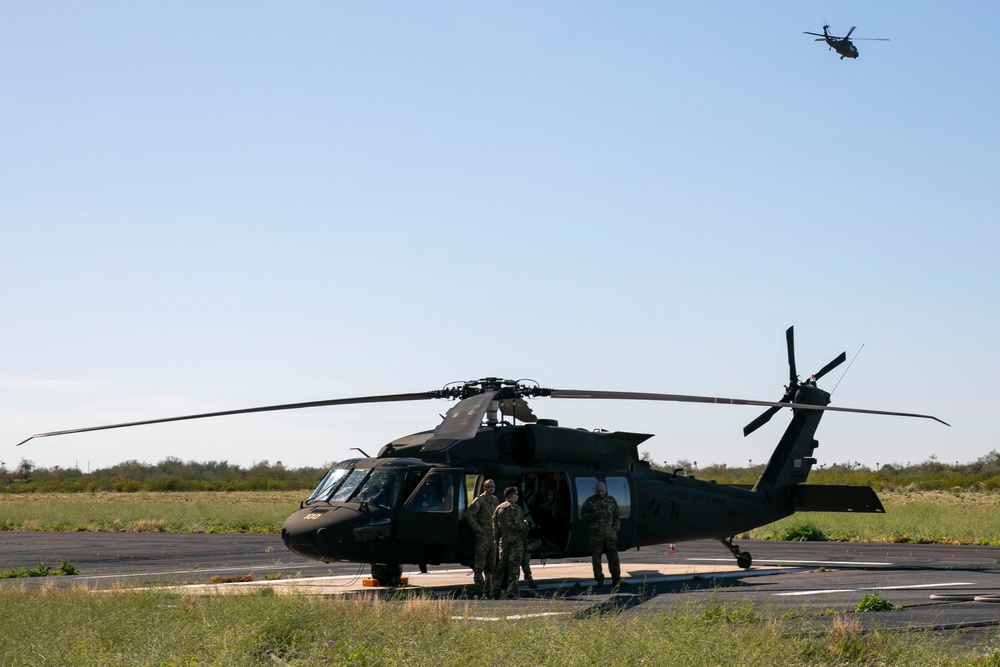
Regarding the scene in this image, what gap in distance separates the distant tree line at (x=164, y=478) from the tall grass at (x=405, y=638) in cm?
7872

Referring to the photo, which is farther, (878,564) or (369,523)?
(878,564)

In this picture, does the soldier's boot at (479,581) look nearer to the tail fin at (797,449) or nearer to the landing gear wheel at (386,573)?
the landing gear wheel at (386,573)

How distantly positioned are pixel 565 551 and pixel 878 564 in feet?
29.6

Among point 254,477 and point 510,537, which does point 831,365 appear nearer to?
point 510,537

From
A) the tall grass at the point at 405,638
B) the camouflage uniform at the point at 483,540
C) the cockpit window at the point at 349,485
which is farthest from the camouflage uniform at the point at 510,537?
the tall grass at the point at 405,638

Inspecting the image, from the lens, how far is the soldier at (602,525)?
19750 millimetres

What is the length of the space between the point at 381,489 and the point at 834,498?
11.2m

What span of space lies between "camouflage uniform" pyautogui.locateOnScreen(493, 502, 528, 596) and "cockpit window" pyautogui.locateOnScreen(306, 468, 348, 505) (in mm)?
2878

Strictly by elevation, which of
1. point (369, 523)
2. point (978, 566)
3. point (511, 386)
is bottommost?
point (978, 566)

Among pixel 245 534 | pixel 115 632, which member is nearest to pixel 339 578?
pixel 115 632

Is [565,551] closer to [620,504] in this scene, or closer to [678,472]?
[620,504]

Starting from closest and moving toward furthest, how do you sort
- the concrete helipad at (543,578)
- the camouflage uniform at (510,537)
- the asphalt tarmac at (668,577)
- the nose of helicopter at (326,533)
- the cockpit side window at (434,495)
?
the asphalt tarmac at (668,577) < the nose of helicopter at (326,533) < the camouflage uniform at (510,537) < the cockpit side window at (434,495) < the concrete helipad at (543,578)

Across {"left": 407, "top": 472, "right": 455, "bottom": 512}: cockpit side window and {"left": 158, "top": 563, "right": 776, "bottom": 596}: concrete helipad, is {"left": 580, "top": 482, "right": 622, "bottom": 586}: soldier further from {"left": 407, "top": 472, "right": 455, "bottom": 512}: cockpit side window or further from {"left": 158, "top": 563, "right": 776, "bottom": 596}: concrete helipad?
{"left": 407, "top": 472, "right": 455, "bottom": 512}: cockpit side window

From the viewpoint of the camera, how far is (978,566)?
960 inches
